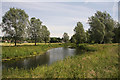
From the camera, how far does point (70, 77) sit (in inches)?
256

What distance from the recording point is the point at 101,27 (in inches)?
1363

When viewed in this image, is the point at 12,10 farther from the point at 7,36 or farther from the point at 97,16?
the point at 97,16

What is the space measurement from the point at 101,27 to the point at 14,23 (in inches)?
1327

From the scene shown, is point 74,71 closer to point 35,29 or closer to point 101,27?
point 101,27

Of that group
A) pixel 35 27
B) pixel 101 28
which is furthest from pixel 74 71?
pixel 35 27

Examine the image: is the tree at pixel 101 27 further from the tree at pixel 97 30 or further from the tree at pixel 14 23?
the tree at pixel 14 23

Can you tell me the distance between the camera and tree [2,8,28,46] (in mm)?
28950

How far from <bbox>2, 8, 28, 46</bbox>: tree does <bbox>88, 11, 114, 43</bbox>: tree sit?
28.3m

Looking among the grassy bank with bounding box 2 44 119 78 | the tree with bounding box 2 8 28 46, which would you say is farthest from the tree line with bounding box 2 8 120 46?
the grassy bank with bounding box 2 44 119 78

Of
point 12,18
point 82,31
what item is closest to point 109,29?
point 82,31

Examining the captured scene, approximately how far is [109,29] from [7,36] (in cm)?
4280

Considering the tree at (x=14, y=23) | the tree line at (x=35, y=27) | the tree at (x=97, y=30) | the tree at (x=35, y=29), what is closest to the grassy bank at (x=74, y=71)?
the tree line at (x=35, y=27)

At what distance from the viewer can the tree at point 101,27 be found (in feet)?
114

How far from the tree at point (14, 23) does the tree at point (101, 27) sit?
92.8 ft
